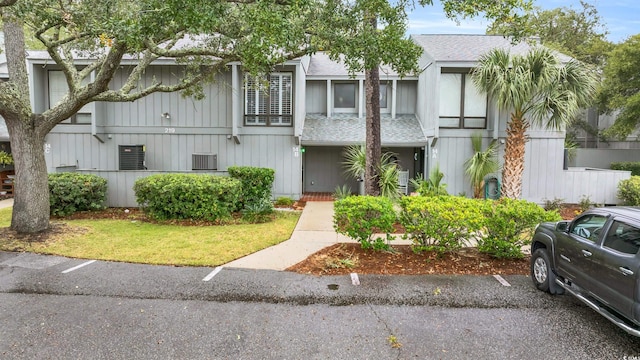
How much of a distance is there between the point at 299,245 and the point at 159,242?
296 centimetres

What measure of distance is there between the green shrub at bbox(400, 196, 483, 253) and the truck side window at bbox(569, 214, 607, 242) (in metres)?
1.48

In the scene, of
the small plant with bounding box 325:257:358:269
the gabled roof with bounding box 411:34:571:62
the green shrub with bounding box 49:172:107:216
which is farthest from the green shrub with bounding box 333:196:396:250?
the gabled roof with bounding box 411:34:571:62

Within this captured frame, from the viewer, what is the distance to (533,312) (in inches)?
187

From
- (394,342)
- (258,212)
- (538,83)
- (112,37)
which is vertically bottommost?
(394,342)

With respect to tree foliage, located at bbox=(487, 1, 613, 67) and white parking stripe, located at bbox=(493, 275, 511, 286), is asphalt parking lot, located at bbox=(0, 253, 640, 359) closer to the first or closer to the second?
white parking stripe, located at bbox=(493, 275, 511, 286)

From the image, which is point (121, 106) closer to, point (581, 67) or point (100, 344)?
point (100, 344)

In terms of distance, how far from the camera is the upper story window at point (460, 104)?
13.1m

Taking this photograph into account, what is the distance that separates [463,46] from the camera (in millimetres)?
14672

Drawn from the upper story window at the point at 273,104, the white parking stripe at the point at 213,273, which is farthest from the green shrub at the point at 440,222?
the upper story window at the point at 273,104

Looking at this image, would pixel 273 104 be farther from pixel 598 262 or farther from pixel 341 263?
pixel 598 262

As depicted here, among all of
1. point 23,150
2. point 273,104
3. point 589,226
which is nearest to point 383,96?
point 273,104

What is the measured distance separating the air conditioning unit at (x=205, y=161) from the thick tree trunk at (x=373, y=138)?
6467 millimetres

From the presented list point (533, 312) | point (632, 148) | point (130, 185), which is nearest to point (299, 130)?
point (130, 185)

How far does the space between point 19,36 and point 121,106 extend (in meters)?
5.53
